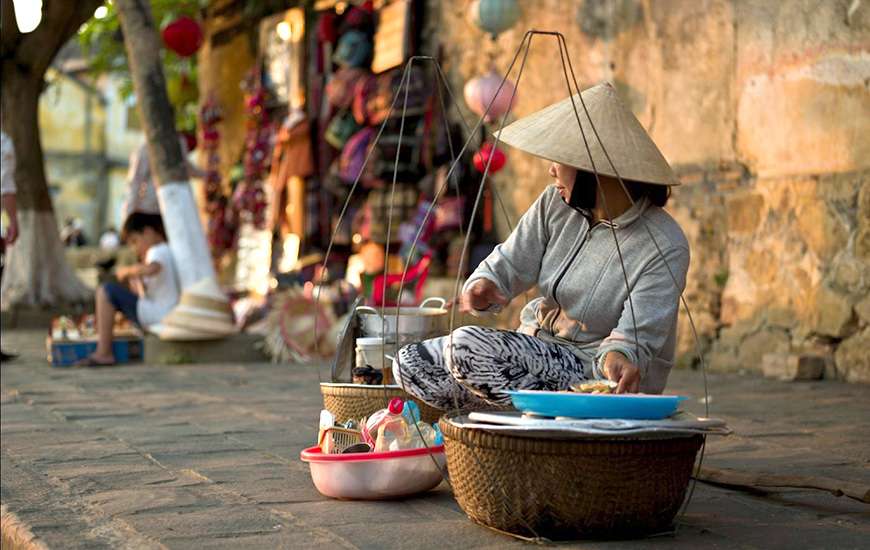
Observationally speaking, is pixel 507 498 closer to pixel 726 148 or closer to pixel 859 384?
pixel 859 384

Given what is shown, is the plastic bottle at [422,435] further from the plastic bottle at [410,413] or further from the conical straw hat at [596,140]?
the conical straw hat at [596,140]

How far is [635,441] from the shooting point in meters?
2.73

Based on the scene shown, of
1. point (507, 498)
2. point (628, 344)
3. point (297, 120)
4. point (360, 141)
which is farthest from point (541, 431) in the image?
point (297, 120)

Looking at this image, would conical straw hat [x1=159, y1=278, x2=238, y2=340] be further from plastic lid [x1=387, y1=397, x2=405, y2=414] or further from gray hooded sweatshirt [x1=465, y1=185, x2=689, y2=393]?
plastic lid [x1=387, y1=397, x2=405, y2=414]

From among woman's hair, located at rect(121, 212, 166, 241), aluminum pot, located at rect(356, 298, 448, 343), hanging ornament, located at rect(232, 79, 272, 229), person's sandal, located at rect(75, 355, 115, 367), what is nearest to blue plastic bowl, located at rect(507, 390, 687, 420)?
aluminum pot, located at rect(356, 298, 448, 343)

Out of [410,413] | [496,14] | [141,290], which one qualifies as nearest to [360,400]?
[410,413]

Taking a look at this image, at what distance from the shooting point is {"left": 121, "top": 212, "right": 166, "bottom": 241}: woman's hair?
333 inches

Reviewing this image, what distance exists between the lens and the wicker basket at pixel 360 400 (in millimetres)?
3812

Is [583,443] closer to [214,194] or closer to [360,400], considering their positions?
[360,400]

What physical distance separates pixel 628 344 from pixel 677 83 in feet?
15.4

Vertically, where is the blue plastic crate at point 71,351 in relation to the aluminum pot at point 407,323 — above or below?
below

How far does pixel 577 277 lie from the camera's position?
3.40 m

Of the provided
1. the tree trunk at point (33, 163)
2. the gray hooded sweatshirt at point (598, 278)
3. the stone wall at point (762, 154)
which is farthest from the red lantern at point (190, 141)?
the gray hooded sweatshirt at point (598, 278)

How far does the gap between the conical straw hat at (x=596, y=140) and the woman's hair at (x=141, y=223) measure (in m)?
5.45
